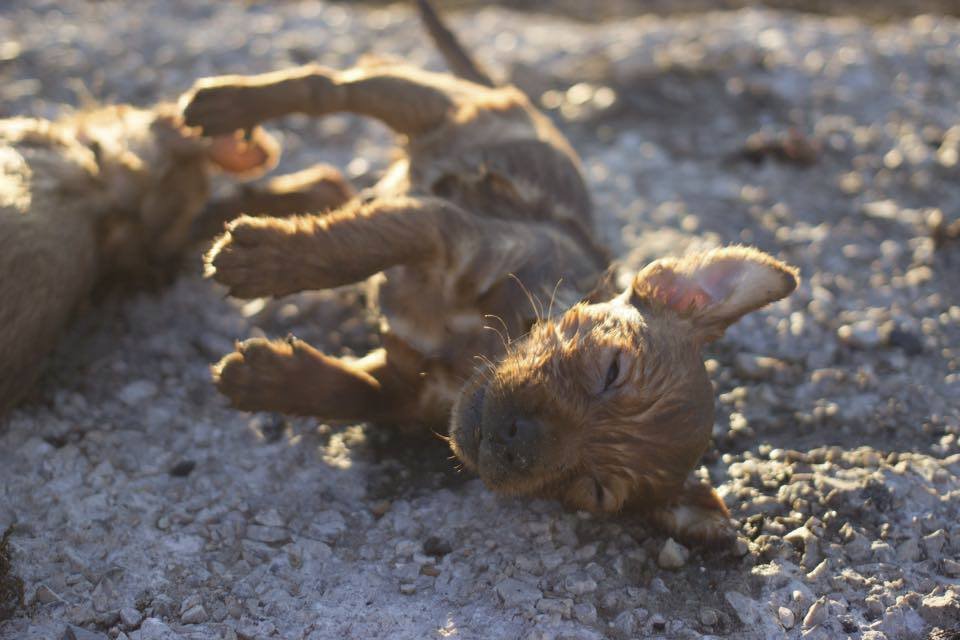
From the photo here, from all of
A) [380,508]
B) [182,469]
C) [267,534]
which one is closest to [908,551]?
[380,508]

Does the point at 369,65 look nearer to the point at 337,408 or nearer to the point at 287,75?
the point at 287,75

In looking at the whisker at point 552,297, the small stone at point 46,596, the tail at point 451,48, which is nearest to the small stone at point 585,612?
the whisker at point 552,297

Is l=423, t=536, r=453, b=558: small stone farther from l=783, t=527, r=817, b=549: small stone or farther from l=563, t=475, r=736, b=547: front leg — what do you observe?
l=783, t=527, r=817, b=549: small stone

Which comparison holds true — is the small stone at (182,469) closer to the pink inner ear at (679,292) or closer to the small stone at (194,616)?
the small stone at (194,616)

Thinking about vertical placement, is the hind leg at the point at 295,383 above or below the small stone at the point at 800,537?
above

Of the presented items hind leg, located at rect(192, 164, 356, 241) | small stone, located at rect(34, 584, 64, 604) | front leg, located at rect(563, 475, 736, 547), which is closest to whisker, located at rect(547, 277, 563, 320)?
front leg, located at rect(563, 475, 736, 547)

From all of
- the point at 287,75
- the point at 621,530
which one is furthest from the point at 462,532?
the point at 287,75

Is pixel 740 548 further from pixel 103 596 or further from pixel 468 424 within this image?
pixel 103 596
